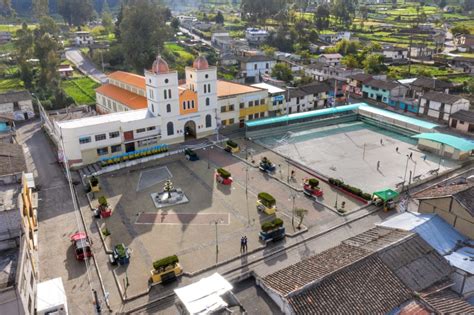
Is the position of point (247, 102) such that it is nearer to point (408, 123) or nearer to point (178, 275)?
point (408, 123)

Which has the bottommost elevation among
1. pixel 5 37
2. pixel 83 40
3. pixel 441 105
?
pixel 441 105

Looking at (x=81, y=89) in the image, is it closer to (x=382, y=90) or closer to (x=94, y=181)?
(x=94, y=181)

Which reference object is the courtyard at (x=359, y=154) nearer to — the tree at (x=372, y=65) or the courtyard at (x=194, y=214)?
the courtyard at (x=194, y=214)

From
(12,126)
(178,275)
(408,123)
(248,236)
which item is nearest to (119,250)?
(178,275)

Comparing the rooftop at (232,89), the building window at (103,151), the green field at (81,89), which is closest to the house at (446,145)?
the rooftop at (232,89)

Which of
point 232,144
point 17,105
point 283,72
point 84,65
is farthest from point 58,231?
point 84,65
